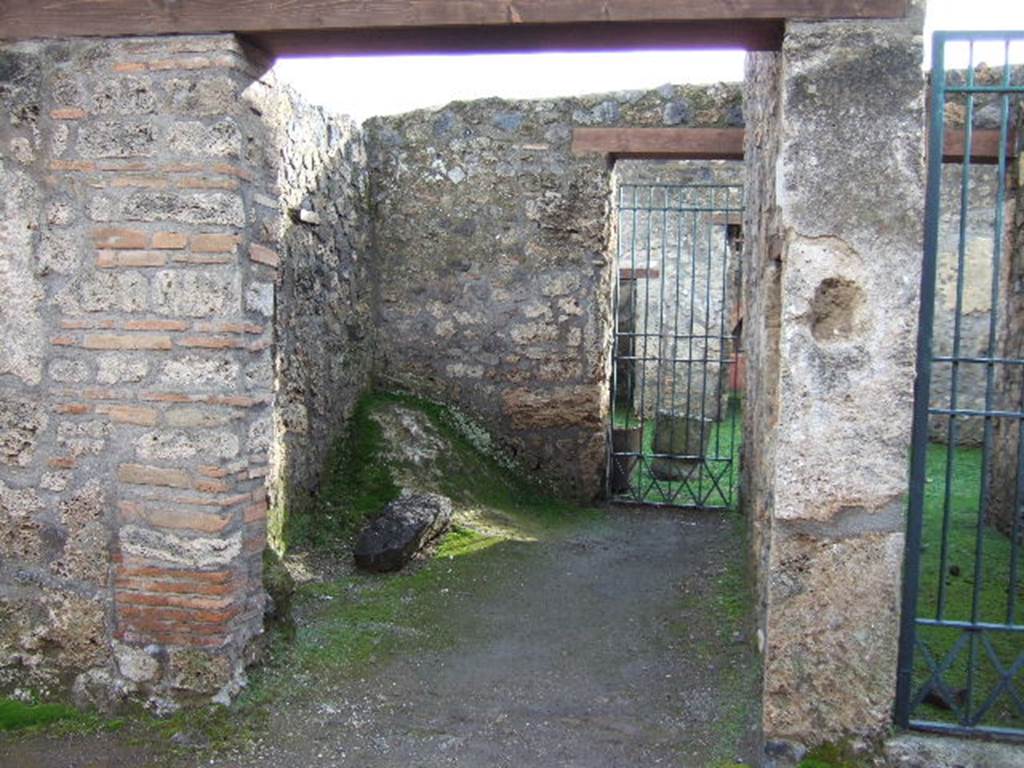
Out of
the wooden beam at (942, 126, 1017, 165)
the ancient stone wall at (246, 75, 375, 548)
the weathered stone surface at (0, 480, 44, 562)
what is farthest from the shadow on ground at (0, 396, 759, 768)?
the wooden beam at (942, 126, 1017, 165)

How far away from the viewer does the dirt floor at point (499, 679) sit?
11.1ft

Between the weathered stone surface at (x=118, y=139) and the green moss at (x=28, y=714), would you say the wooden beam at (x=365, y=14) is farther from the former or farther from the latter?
the green moss at (x=28, y=714)

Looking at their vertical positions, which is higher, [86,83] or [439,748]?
[86,83]

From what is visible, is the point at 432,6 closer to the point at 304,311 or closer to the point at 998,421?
the point at 304,311

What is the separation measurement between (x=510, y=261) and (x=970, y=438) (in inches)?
241

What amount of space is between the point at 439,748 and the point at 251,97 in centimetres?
258

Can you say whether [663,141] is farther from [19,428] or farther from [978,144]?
[19,428]

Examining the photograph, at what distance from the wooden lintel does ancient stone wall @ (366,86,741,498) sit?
0.09 metres

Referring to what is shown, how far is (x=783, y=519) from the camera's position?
10.2 ft

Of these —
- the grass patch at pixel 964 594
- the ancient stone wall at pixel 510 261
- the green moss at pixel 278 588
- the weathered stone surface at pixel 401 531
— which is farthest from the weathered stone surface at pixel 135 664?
the ancient stone wall at pixel 510 261

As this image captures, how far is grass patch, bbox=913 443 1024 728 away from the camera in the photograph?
346 centimetres

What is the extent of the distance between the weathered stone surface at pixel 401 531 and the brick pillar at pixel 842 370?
8.76ft

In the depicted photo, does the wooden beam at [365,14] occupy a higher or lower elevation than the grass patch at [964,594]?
higher

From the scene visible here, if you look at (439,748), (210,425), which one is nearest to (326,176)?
(210,425)
